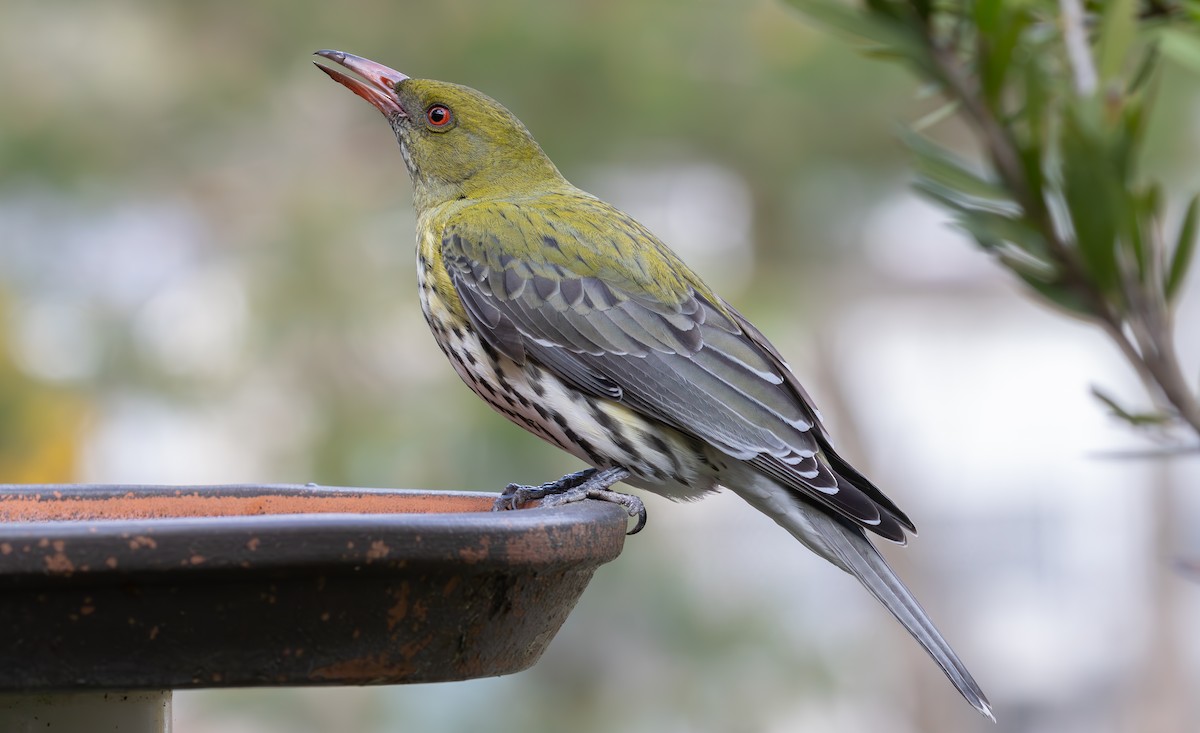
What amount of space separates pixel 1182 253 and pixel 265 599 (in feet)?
3.13

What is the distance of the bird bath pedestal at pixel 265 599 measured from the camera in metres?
1.36

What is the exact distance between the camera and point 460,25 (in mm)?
6688

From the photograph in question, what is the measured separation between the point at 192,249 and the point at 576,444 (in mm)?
→ 5119

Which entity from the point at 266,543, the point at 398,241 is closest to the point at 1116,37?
the point at 266,543

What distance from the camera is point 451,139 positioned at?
3713mm

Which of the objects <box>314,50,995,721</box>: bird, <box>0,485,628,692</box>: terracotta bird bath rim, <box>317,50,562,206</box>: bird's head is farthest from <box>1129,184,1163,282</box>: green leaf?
<box>317,50,562,206</box>: bird's head

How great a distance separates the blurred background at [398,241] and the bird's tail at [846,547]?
11.3 feet

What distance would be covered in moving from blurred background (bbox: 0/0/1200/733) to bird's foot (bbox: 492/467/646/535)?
10.5ft

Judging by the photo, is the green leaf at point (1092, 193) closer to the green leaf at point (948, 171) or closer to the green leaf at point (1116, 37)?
the green leaf at point (1116, 37)

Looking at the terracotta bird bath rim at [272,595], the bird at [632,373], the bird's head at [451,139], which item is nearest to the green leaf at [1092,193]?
the terracotta bird bath rim at [272,595]

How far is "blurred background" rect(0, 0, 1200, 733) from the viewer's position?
654cm

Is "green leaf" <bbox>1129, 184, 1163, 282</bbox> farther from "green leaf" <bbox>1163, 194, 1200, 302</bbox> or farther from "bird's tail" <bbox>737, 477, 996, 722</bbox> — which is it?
"bird's tail" <bbox>737, 477, 996, 722</bbox>

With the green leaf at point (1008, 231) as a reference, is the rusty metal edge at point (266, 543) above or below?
below

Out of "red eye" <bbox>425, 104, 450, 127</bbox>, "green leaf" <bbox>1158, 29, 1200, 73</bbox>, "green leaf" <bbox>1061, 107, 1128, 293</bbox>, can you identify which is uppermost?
"green leaf" <bbox>1158, 29, 1200, 73</bbox>
